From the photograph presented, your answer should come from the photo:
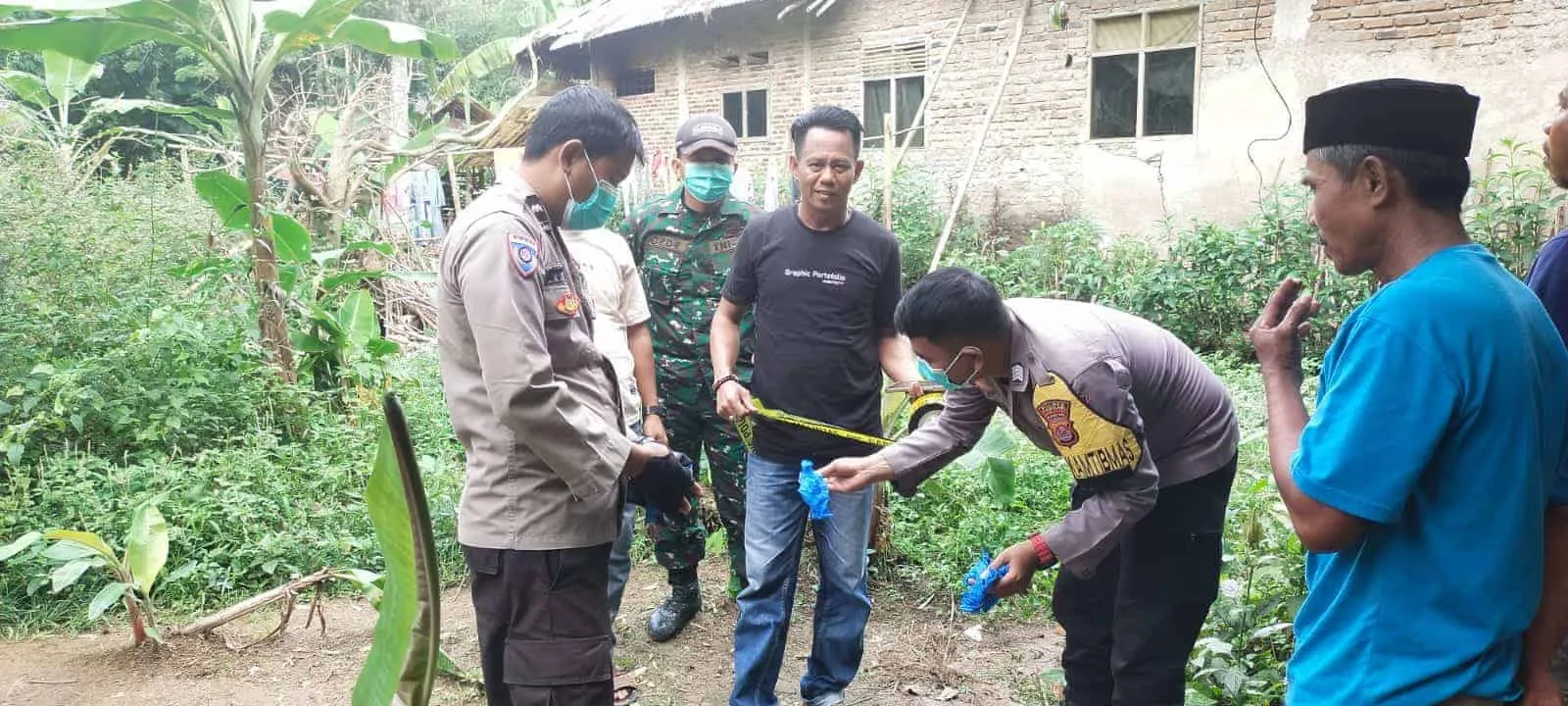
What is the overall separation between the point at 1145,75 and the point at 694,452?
739 centimetres

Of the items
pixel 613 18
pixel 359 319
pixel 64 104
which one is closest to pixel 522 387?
pixel 359 319

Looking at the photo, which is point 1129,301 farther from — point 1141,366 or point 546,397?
point 546,397

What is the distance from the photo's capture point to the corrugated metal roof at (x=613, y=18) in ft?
42.0

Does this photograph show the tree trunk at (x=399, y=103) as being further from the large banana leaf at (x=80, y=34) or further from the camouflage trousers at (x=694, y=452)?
the camouflage trousers at (x=694, y=452)

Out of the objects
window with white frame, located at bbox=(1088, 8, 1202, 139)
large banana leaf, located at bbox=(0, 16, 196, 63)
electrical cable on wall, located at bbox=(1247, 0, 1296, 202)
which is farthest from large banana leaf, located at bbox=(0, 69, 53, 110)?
electrical cable on wall, located at bbox=(1247, 0, 1296, 202)

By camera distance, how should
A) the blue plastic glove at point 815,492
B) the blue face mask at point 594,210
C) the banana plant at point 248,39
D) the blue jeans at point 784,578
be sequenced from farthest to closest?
the banana plant at point 248,39
the blue jeans at point 784,578
the blue plastic glove at point 815,492
the blue face mask at point 594,210

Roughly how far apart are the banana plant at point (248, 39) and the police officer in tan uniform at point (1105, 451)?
432cm

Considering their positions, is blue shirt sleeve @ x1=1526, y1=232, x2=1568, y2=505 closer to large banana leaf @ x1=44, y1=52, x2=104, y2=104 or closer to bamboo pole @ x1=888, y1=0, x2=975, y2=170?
bamboo pole @ x1=888, y1=0, x2=975, y2=170

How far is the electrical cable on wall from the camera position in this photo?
8.84 meters

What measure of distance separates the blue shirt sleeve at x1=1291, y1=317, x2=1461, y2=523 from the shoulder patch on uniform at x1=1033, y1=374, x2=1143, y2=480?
0.68m

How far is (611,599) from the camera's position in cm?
373

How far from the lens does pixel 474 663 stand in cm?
393

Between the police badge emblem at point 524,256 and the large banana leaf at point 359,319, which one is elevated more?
the police badge emblem at point 524,256

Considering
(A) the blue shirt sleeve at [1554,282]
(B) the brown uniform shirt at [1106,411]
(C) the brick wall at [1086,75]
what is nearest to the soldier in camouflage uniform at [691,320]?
(B) the brown uniform shirt at [1106,411]
